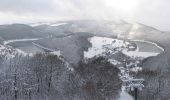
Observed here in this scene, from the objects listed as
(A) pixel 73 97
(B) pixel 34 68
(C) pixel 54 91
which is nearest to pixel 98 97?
(A) pixel 73 97

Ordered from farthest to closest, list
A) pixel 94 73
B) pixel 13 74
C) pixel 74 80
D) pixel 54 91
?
pixel 94 73
pixel 74 80
pixel 54 91
pixel 13 74

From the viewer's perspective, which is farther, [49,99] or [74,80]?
[74,80]

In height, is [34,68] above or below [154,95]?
above

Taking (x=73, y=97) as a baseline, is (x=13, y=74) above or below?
above

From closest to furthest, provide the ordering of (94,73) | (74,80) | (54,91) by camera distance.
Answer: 1. (54,91)
2. (74,80)
3. (94,73)

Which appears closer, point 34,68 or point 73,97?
point 73,97

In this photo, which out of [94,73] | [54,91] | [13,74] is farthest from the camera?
[94,73]

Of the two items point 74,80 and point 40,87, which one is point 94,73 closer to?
point 74,80

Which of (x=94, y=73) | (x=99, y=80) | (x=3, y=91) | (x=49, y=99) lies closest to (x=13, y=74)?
(x=3, y=91)

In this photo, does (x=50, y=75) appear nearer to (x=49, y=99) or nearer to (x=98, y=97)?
(x=49, y=99)
